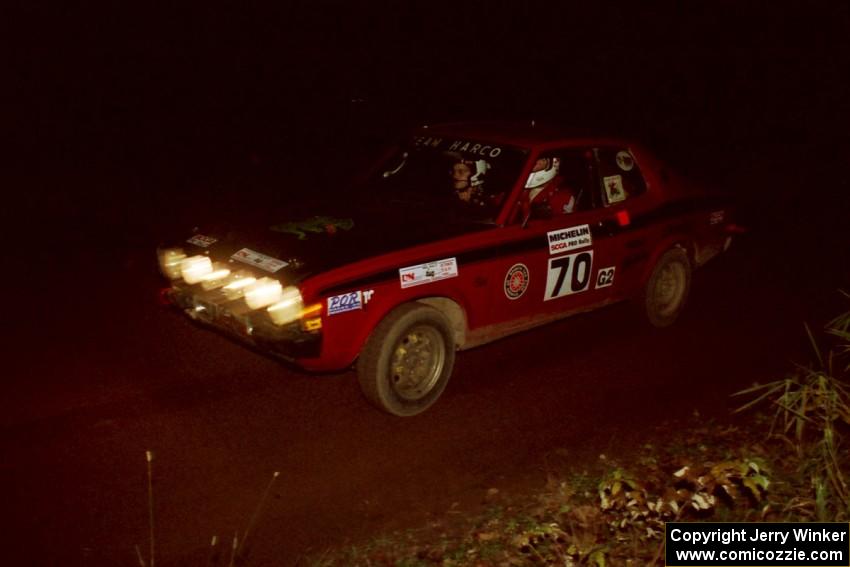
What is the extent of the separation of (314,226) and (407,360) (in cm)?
102

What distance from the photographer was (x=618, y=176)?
6293 mm

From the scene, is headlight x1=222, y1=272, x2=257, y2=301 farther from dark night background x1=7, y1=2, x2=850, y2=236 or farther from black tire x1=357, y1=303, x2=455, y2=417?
dark night background x1=7, y1=2, x2=850, y2=236

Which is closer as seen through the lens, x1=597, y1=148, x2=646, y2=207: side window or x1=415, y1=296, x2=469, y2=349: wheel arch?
x1=415, y1=296, x2=469, y2=349: wheel arch

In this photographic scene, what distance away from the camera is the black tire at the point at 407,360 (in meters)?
5.01

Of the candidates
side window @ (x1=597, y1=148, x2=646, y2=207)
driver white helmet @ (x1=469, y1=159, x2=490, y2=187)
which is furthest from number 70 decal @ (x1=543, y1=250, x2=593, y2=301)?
driver white helmet @ (x1=469, y1=159, x2=490, y2=187)

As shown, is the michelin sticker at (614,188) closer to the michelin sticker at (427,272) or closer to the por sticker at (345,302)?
the michelin sticker at (427,272)

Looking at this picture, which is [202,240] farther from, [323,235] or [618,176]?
[618,176]

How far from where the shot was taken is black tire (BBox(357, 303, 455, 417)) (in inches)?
197

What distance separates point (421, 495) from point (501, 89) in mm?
16838

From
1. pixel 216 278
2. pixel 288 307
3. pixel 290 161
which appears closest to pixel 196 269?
pixel 216 278

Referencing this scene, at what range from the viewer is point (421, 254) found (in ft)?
16.6

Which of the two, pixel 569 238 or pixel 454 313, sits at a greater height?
pixel 569 238

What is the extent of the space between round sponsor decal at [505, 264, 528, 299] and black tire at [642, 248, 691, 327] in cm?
152

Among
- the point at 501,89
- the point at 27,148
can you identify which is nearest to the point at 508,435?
the point at 27,148
